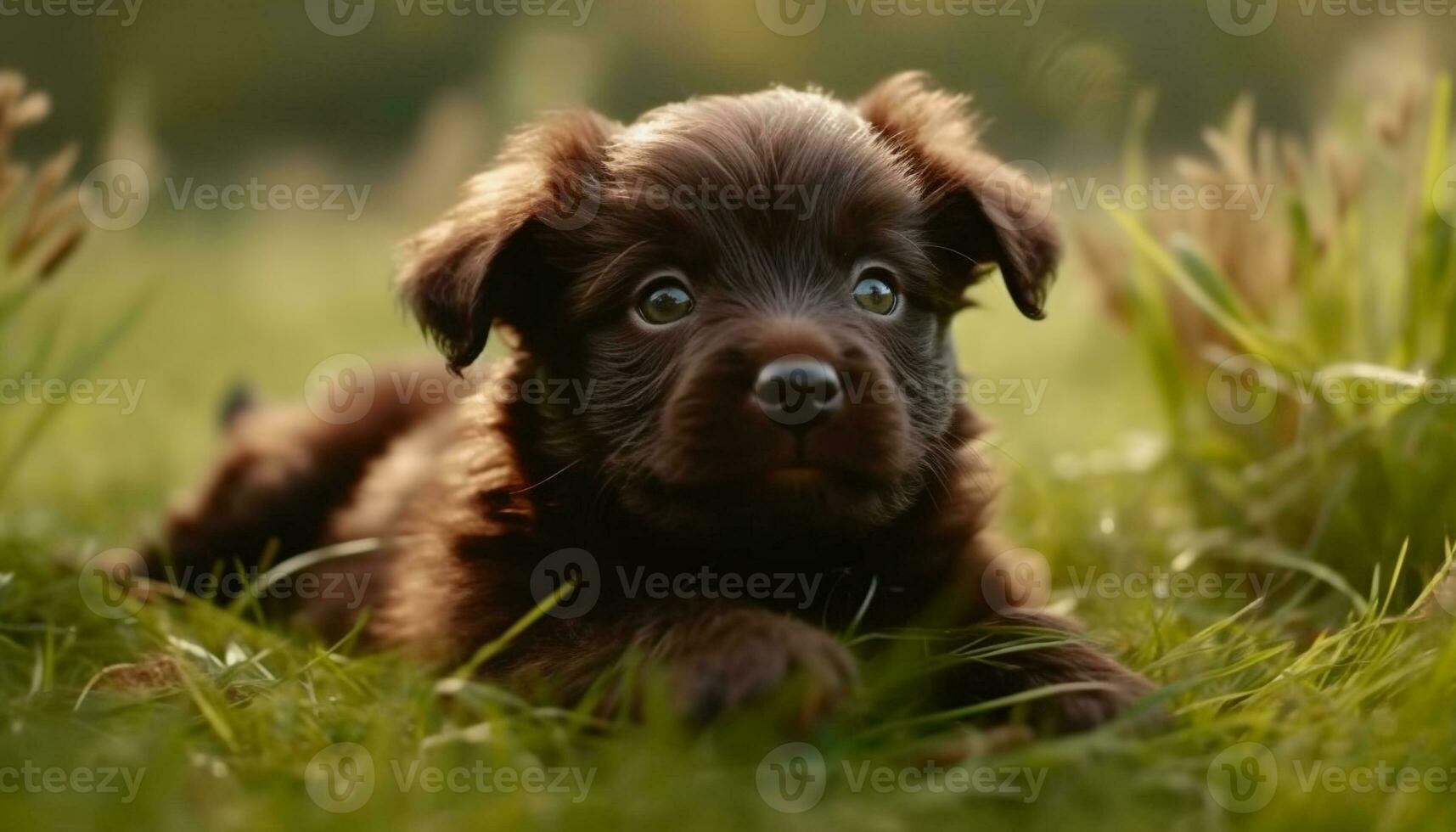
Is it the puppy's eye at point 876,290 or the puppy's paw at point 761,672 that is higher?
the puppy's eye at point 876,290

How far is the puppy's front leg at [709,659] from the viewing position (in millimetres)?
2291

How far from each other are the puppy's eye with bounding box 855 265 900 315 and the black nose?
0.52 meters

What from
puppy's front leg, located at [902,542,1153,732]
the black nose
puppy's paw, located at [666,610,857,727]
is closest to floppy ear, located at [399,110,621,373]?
the black nose

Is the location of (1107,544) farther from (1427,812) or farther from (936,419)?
(1427,812)

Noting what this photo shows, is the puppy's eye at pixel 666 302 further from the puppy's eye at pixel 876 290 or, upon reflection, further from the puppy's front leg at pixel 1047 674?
the puppy's front leg at pixel 1047 674

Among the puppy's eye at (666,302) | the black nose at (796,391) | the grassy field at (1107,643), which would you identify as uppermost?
the puppy's eye at (666,302)

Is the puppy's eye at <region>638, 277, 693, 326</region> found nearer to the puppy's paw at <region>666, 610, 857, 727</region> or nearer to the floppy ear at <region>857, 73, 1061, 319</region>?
the floppy ear at <region>857, 73, 1061, 319</region>

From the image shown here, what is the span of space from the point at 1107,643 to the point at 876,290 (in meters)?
1.02

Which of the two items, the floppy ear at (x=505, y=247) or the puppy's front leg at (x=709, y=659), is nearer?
the puppy's front leg at (x=709, y=659)

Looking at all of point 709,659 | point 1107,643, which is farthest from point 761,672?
point 1107,643

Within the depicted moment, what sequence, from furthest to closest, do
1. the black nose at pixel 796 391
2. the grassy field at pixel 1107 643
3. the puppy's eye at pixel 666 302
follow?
the puppy's eye at pixel 666 302 < the black nose at pixel 796 391 < the grassy field at pixel 1107 643

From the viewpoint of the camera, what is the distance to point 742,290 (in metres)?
2.94

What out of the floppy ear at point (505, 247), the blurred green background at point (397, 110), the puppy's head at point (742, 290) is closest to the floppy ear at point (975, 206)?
the puppy's head at point (742, 290)

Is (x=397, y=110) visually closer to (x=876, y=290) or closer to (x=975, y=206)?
(x=975, y=206)
